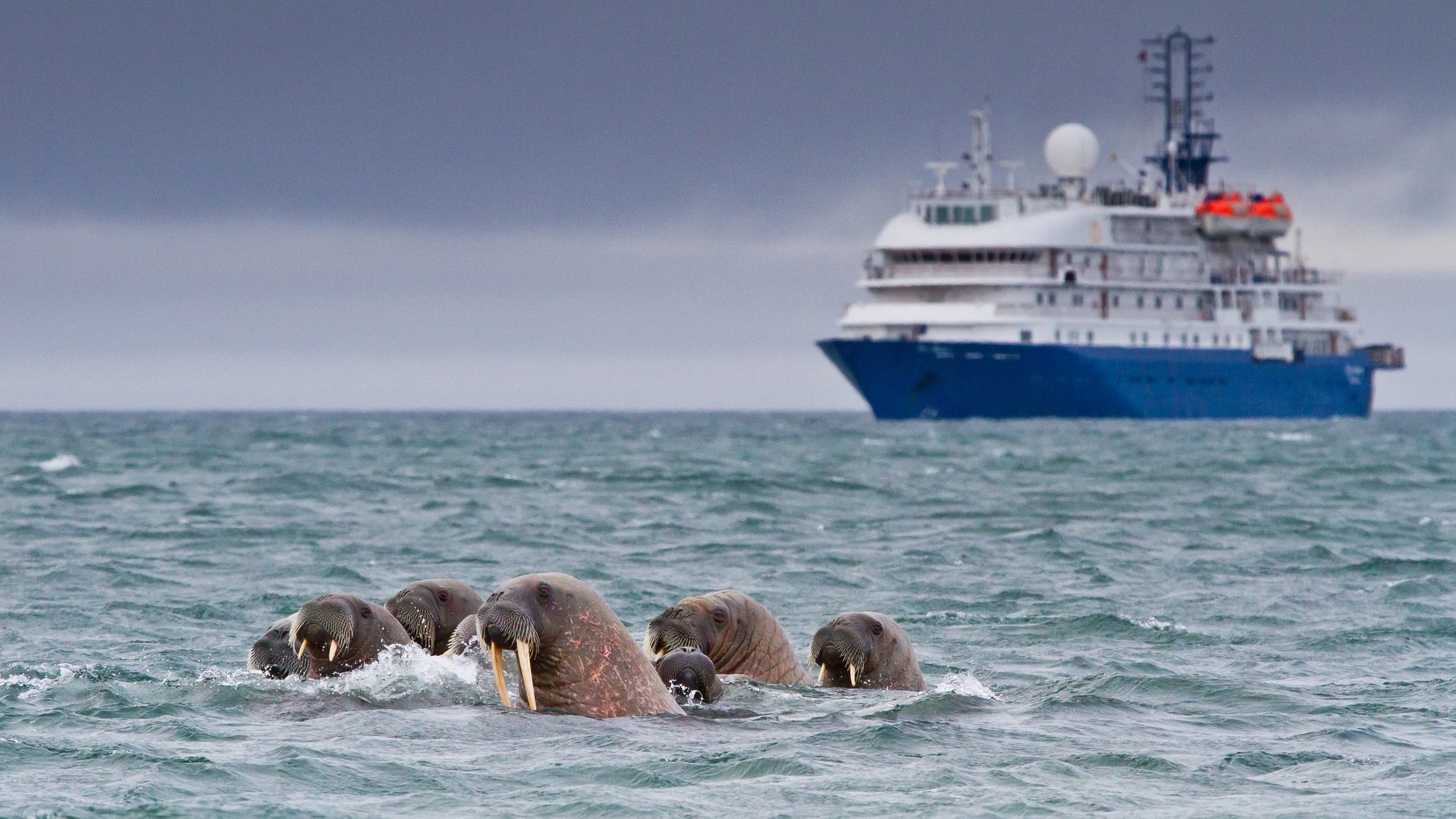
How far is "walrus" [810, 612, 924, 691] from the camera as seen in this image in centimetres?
1148

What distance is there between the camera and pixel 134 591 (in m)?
18.4

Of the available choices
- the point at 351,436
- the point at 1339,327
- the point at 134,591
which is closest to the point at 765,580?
the point at 134,591

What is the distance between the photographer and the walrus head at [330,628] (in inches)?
433

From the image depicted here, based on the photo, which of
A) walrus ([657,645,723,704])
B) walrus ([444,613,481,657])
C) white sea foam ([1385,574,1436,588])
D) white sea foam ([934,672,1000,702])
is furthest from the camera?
white sea foam ([1385,574,1436,588])

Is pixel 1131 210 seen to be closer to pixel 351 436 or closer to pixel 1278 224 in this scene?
pixel 1278 224

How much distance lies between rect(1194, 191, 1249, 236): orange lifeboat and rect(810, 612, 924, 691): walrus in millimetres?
80834

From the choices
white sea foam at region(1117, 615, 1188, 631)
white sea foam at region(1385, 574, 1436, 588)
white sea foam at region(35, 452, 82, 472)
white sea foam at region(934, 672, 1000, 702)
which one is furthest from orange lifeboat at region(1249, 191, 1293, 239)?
white sea foam at region(934, 672, 1000, 702)

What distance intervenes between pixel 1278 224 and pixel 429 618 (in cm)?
8417

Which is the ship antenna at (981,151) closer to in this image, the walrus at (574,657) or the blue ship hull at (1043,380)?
the blue ship hull at (1043,380)

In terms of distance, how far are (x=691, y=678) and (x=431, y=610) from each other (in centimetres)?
234

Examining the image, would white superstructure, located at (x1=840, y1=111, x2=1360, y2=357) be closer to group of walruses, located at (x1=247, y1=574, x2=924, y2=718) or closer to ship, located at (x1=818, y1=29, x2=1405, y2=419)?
ship, located at (x1=818, y1=29, x2=1405, y2=419)

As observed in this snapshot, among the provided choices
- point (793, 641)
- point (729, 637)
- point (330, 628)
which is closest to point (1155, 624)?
point (793, 641)

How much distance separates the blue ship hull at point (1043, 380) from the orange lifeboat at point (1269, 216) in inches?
271

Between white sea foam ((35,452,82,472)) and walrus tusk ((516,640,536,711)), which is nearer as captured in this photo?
walrus tusk ((516,640,536,711))
